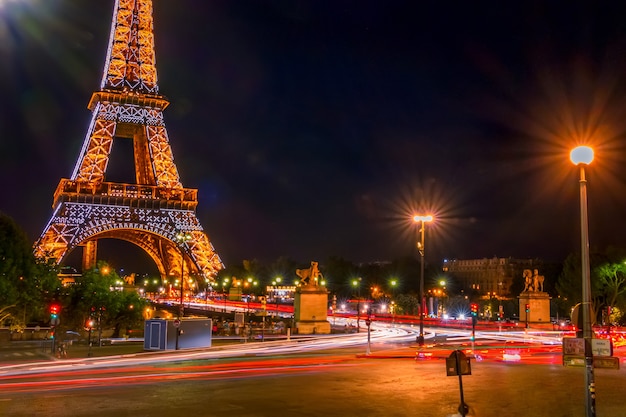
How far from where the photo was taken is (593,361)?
13.0 meters

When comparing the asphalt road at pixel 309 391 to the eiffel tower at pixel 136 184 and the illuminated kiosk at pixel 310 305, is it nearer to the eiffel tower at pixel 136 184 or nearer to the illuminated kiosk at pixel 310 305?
the illuminated kiosk at pixel 310 305

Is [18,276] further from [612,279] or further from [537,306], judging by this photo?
[612,279]

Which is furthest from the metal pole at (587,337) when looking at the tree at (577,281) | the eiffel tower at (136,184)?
the eiffel tower at (136,184)

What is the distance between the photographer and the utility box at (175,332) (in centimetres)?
3691

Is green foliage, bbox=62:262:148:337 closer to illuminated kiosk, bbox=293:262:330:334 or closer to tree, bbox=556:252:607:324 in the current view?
illuminated kiosk, bbox=293:262:330:334

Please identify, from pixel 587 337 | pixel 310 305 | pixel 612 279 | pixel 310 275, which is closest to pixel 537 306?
pixel 612 279

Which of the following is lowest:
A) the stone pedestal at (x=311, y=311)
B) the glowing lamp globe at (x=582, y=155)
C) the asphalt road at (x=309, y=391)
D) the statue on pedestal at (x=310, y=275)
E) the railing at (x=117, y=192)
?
the asphalt road at (x=309, y=391)

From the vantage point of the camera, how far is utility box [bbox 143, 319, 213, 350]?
36906mm

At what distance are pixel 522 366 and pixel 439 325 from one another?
38465mm

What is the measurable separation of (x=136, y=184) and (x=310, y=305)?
2345 inches

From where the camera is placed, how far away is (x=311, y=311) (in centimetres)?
5012

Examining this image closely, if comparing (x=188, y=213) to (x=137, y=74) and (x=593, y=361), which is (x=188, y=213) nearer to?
(x=137, y=74)

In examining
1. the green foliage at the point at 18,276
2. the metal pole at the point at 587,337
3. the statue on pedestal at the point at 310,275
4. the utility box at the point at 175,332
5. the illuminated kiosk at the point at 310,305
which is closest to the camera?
the metal pole at the point at 587,337

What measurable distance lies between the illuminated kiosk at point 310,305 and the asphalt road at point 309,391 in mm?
20365
